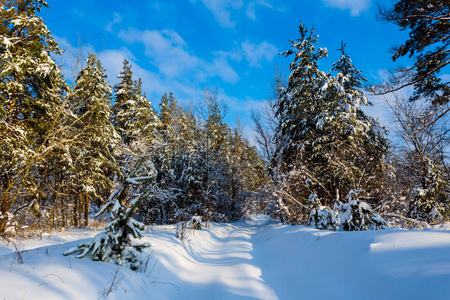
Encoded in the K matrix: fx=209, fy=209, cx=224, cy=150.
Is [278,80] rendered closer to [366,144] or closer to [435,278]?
[366,144]

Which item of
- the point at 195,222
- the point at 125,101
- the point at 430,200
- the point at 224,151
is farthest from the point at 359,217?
the point at 125,101

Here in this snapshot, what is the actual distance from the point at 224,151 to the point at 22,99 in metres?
16.8

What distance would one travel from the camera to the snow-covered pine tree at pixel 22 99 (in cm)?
674

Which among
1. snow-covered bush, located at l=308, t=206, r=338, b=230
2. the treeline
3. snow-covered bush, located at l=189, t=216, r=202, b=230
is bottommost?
snow-covered bush, located at l=189, t=216, r=202, b=230

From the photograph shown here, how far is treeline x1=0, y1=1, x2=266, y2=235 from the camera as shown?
7.17m

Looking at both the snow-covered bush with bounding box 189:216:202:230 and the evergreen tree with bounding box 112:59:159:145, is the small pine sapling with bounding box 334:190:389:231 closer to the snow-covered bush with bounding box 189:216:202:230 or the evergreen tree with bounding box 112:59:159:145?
the snow-covered bush with bounding box 189:216:202:230

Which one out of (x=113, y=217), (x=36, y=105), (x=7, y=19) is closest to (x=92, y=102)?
(x=36, y=105)

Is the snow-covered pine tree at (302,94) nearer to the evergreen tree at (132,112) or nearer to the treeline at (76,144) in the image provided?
the treeline at (76,144)

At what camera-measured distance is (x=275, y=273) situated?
4.75m

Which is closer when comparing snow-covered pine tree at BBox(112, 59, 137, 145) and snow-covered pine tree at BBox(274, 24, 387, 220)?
snow-covered pine tree at BBox(274, 24, 387, 220)

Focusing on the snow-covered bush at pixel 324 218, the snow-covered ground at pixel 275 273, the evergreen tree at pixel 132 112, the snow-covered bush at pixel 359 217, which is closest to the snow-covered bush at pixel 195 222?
the snow-covered ground at pixel 275 273

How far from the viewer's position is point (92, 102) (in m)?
13.1

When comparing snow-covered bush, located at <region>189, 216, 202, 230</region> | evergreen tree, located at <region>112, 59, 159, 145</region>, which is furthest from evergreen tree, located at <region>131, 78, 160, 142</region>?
snow-covered bush, located at <region>189, 216, 202, 230</region>

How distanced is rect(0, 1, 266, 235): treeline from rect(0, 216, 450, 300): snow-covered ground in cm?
354
